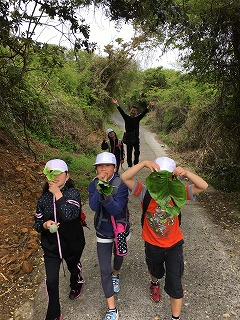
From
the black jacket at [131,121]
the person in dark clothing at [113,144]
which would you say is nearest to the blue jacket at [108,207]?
the person in dark clothing at [113,144]

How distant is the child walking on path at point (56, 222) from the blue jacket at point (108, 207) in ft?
0.62

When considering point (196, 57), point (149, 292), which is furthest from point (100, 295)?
point (196, 57)

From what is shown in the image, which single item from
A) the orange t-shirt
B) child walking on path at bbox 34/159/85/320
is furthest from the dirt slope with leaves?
the orange t-shirt

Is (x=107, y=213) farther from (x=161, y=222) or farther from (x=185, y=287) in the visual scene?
(x=185, y=287)

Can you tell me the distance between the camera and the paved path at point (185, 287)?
3.05 meters

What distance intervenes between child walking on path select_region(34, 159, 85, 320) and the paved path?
1.75ft

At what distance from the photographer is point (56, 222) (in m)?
2.67

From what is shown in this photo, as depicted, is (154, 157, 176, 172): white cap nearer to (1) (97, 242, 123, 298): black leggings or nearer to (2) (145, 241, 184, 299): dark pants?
(2) (145, 241, 184, 299): dark pants

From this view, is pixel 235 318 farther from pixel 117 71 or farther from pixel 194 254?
pixel 117 71

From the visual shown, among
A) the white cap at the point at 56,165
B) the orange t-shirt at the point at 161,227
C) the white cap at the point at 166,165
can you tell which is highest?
the white cap at the point at 166,165

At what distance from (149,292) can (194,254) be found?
3.78 ft

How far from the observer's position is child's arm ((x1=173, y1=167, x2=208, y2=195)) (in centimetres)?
234

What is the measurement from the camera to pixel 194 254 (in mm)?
4207

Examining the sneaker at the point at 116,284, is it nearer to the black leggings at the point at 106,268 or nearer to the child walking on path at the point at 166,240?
the black leggings at the point at 106,268
